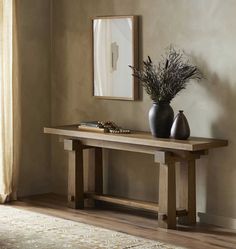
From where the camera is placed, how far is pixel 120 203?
19.5 feet

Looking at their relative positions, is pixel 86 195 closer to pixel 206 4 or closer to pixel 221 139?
pixel 221 139

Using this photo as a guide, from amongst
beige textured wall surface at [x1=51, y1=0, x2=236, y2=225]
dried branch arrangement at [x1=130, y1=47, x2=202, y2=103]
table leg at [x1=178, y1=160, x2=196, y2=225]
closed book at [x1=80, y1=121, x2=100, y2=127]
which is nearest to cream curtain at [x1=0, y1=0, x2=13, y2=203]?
beige textured wall surface at [x1=51, y1=0, x2=236, y2=225]

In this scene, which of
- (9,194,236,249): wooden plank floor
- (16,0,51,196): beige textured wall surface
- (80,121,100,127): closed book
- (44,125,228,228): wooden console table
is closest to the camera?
(9,194,236,249): wooden plank floor

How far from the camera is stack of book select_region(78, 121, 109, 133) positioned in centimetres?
589

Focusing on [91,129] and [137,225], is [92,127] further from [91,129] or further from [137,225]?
[137,225]

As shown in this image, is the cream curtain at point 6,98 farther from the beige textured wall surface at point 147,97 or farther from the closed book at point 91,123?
the closed book at point 91,123

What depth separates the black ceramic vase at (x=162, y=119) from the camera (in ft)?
18.1

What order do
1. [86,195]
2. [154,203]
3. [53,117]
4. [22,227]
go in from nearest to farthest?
[22,227]
[154,203]
[86,195]
[53,117]

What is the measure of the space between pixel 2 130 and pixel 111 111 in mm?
1040

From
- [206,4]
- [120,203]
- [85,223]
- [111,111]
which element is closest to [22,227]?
[85,223]

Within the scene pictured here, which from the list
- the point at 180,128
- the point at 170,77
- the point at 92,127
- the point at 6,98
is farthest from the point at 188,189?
the point at 6,98

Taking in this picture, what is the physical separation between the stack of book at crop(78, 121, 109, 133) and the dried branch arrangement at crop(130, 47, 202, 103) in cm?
53

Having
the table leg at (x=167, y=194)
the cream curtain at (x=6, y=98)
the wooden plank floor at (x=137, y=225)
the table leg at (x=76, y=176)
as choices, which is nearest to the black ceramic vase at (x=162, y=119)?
the table leg at (x=167, y=194)

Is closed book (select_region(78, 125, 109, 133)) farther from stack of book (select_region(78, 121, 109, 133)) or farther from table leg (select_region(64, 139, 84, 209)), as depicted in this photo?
table leg (select_region(64, 139, 84, 209))
